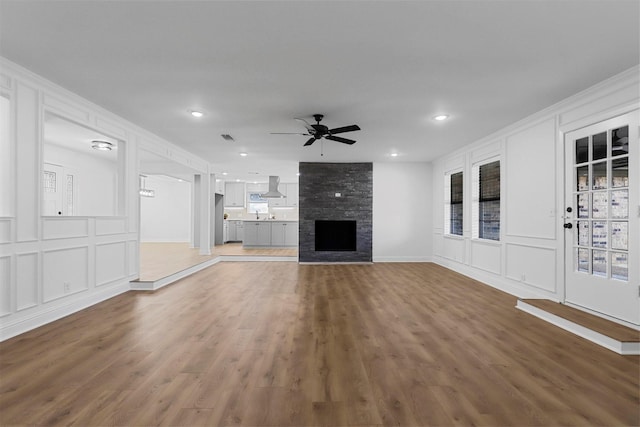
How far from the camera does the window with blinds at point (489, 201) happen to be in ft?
17.6

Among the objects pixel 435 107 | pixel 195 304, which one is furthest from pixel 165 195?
pixel 435 107

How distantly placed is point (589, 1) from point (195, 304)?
470 cm

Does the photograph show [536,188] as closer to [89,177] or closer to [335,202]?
[335,202]

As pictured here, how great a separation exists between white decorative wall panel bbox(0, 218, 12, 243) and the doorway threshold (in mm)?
5561

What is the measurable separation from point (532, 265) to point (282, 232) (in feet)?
23.4

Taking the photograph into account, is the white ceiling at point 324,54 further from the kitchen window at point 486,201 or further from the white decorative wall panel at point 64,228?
the white decorative wall panel at point 64,228

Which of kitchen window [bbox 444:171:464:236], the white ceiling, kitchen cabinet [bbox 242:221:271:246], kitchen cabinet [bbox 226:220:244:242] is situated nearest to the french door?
the white ceiling

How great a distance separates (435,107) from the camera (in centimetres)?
393

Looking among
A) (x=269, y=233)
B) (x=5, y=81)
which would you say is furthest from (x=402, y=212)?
(x=5, y=81)

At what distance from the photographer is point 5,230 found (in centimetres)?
290

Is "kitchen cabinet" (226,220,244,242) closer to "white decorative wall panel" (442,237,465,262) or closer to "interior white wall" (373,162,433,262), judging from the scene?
"interior white wall" (373,162,433,262)

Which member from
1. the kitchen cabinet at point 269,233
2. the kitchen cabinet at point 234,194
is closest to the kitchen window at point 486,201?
the kitchen cabinet at point 269,233

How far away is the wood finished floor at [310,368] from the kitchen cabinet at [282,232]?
19.8ft

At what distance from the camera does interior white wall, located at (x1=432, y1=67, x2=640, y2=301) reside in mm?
3359
